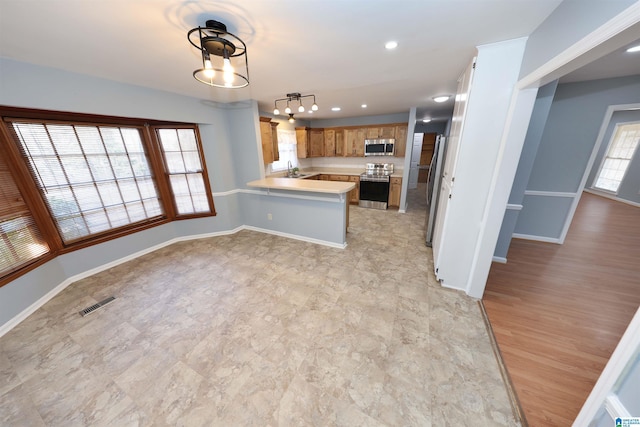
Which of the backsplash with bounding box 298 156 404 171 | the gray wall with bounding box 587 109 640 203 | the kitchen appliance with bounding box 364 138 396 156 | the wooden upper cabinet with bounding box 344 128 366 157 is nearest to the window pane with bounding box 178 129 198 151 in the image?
the backsplash with bounding box 298 156 404 171

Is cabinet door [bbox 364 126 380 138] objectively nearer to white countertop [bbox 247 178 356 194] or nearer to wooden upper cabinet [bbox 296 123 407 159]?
wooden upper cabinet [bbox 296 123 407 159]

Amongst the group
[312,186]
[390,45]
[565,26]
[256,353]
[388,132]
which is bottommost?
[256,353]

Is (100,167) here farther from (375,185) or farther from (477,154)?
(375,185)

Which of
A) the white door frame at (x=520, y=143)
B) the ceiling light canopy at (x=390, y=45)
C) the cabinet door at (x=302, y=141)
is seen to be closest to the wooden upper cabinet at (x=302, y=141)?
the cabinet door at (x=302, y=141)

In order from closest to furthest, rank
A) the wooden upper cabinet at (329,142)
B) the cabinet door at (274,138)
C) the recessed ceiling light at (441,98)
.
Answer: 1. the recessed ceiling light at (441,98)
2. the cabinet door at (274,138)
3. the wooden upper cabinet at (329,142)

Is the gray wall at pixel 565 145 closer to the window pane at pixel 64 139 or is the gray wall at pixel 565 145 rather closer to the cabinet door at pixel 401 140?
the cabinet door at pixel 401 140

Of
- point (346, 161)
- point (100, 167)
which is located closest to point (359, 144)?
point (346, 161)

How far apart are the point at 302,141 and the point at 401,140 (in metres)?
2.70

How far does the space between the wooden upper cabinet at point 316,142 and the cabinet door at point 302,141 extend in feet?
0.57

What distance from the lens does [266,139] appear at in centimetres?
427

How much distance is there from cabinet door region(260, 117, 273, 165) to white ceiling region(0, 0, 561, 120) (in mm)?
1641

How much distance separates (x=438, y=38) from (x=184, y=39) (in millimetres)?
2074

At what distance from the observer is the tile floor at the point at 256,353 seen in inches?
53.3

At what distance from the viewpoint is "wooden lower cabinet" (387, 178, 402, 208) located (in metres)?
5.20
